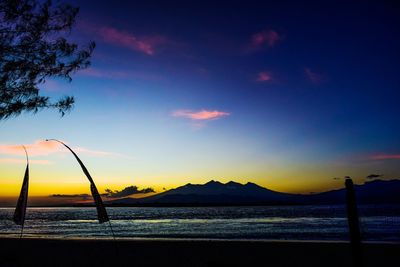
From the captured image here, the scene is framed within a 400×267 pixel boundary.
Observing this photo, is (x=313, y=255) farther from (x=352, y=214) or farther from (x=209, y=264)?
(x=352, y=214)

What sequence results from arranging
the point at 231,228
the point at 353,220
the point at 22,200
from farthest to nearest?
the point at 231,228 → the point at 22,200 → the point at 353,220

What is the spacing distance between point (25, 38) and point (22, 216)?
8.31 metres

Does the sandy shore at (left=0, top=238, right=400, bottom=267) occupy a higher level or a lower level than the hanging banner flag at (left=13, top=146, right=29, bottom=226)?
lower

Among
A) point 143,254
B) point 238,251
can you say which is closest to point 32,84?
point 143,254

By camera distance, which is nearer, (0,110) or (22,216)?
(0,110)

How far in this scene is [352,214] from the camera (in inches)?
375

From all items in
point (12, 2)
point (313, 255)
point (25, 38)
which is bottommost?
point (313, 255)

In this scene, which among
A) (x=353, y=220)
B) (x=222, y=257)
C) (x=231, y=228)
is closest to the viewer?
(x=353, y=220)

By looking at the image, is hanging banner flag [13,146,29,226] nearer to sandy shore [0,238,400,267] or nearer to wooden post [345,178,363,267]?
sandy shore [0,238,400,267]

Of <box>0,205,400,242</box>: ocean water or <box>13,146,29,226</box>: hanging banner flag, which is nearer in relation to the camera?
<box>13,146,29,226</box>: hanging banner flag

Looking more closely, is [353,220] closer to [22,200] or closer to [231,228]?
[22,200]

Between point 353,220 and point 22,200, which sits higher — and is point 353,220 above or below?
→ below

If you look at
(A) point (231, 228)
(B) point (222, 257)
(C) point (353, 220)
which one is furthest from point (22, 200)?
(A) point (231, 228)

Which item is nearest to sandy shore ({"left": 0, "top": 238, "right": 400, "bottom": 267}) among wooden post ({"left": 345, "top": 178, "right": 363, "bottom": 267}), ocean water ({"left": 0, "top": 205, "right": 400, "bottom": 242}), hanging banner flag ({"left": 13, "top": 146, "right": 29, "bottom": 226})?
hanging banner flag ({"left": 13, "top": 146, "right": 29, "bottom": 226})
